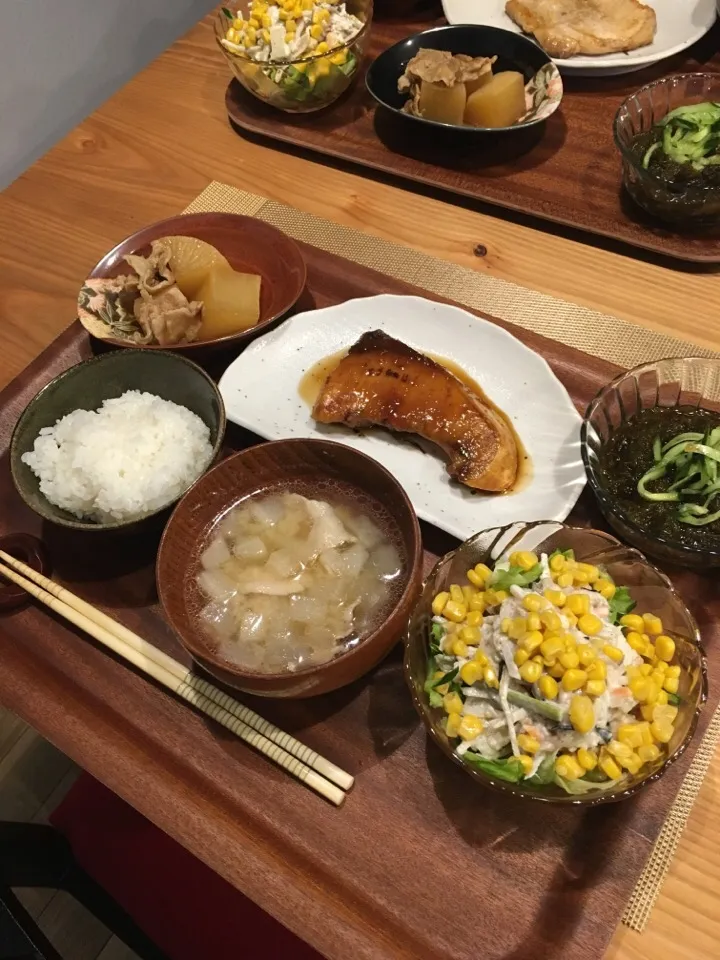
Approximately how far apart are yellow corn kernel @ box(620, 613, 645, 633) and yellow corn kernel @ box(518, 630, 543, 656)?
0.59 feet

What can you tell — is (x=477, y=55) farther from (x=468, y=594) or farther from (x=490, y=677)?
(x=490, y=677)

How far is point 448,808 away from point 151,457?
95 centimetres

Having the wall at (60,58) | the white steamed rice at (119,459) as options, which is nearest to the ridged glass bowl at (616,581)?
the white steamed rice at (119,459)

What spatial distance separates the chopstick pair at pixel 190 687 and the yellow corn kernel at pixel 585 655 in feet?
1.54

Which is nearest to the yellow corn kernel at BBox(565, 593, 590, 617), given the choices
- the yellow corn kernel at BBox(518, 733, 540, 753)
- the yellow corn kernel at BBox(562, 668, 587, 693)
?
the yellow corn kernel at BBox(562, 668, 587, 693)

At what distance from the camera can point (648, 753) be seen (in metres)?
1.10

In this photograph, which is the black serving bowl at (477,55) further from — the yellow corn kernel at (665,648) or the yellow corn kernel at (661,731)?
the yellow corn kernel at (661,731)

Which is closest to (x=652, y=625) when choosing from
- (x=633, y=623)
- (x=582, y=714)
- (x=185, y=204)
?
(x=633, y=623)

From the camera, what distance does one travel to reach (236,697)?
4.67ft

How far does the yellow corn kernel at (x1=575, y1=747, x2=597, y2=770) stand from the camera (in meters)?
1.09

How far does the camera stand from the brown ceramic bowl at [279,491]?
1.25m

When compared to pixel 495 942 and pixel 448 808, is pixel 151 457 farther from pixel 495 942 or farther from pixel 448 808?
pixel 495 942

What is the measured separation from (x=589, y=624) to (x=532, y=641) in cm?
11

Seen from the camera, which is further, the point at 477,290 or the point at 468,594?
the point at 477,290
